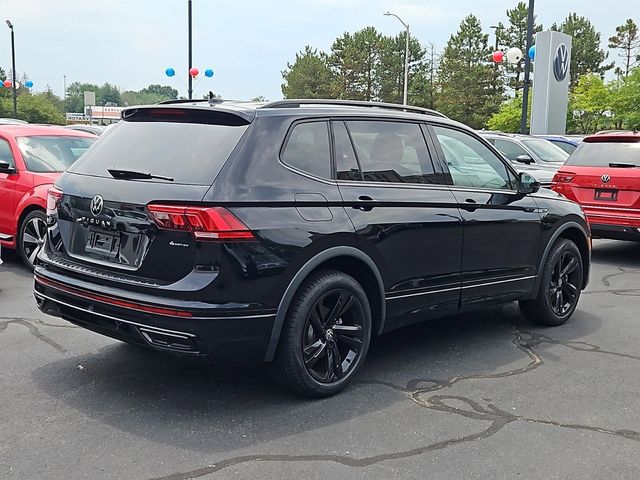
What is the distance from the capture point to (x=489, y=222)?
5.39 metres

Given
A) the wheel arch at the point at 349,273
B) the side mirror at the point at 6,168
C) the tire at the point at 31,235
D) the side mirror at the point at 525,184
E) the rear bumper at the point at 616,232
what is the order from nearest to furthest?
the wheel arch at the point at 349,273 < the side mirror at the point at 525,184 < the tire at the point at 31,235 < the side mirror at the point at 6,168 < the rear bumper at the point at 616,232

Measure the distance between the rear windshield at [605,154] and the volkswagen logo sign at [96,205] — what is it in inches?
285

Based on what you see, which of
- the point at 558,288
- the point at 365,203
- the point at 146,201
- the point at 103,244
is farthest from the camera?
the point at 558,288

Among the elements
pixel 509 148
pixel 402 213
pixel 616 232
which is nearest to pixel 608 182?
pixel 616 232

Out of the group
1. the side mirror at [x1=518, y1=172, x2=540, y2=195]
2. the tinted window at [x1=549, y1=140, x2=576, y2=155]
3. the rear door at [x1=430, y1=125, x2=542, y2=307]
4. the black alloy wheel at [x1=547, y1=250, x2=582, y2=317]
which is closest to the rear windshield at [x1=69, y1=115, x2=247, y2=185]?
the rear door at [x1=430, y1=125, x2=542, y2=307]

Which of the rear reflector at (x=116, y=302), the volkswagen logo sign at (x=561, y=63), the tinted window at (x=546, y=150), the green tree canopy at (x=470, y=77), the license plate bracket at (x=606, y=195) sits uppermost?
the green tree canopy at (x=470, y=77)

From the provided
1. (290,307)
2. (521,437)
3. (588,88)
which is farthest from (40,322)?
(588,88)

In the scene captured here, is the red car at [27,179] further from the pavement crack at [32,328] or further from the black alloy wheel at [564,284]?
the black alloy wheel at [564,284]

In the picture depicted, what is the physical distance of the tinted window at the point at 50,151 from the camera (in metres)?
8.37

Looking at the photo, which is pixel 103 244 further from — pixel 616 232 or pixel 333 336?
pixel 616 232

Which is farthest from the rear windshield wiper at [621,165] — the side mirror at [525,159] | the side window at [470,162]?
the side window at [470,162]

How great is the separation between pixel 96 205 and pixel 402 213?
190 centimetres

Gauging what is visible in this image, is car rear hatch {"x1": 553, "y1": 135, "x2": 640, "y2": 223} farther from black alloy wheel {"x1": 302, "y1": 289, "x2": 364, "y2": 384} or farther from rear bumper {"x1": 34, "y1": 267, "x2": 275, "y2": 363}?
rear bumper {"x1": 34, "y1": 267, "x2": 275, "y2": 363}

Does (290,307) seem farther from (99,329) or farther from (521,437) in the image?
(521,437)
